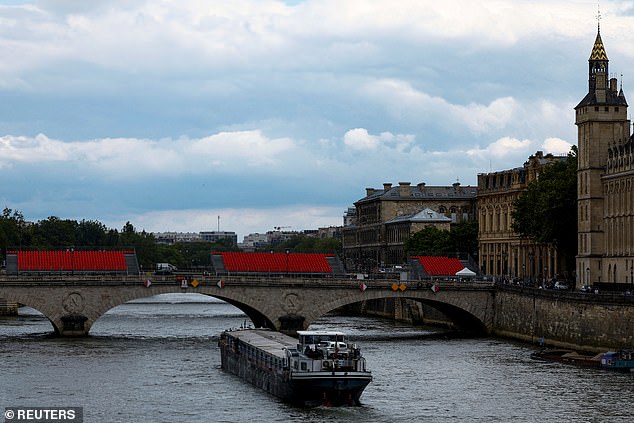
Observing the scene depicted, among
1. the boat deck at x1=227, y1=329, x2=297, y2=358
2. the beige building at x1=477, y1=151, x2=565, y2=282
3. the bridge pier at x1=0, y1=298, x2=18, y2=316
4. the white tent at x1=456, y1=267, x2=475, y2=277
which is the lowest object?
the boat deck at x1=227, y1=329, x2=297, y2=358

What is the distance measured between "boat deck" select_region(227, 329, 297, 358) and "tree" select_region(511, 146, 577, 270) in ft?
151

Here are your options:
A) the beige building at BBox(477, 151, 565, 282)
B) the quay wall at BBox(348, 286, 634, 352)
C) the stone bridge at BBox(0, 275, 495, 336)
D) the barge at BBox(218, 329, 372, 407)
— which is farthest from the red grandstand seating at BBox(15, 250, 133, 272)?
the beige building at BBox(477, 151, 565, 282)

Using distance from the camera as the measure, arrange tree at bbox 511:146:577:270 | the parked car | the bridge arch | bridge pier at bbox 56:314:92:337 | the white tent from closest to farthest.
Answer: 1. bridge pier at bbox 56:314:92:337
2. the bridge arch
3. the parked car
4. the white tent
5. tree at bbox 511:146:577:270

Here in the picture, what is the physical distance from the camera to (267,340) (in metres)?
99.4

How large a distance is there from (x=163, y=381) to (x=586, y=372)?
2689 cm

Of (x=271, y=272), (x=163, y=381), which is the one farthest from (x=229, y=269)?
(x=163, y=381)

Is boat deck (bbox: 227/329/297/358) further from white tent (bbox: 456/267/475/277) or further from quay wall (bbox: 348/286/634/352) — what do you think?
white tent (bbox: 456/267/475/277)

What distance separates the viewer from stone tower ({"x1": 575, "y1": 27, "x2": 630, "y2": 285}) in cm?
13575

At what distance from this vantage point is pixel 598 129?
13562 cm

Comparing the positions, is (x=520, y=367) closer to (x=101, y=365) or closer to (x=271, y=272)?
(x=101, y=365)

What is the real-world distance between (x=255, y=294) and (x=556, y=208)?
116ft

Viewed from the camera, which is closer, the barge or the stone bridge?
the barge

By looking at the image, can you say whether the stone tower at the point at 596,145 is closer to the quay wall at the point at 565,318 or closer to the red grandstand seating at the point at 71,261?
the quay wall at the point at 565,318

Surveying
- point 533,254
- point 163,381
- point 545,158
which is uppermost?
point 545,158
